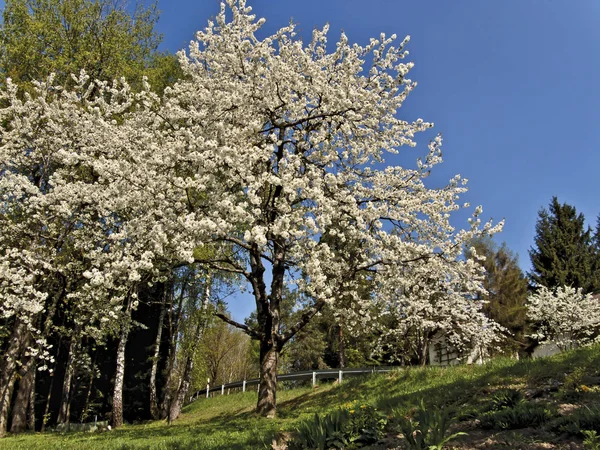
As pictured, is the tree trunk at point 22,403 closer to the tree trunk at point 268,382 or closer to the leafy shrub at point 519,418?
the tree trunk at point 268,382

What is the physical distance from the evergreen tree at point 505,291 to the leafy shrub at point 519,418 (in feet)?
86.4

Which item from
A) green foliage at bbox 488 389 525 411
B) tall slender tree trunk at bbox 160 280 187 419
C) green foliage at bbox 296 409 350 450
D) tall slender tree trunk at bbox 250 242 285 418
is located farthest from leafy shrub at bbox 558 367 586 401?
tall slender tree trunk at bbox 160 280 187 419

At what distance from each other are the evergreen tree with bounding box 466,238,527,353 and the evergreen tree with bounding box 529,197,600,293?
14.0 feet

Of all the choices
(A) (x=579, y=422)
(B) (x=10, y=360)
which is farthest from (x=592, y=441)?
(B) (x=10, y=360)

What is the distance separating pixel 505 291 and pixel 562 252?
10.5 m

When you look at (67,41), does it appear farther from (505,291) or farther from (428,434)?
(505,291)

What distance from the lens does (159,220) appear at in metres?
11.2

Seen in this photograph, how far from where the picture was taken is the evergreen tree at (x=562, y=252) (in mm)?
38094

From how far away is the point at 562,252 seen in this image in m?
40.5

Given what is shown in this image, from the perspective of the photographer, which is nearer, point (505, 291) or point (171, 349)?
point (171, 349)

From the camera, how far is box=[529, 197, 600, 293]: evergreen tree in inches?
1500

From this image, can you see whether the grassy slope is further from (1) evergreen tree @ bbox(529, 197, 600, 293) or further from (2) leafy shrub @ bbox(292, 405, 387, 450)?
(1) evergreen tree @ bbox(529, 197, 600, 293)

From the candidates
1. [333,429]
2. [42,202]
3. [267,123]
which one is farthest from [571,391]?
[42,202]

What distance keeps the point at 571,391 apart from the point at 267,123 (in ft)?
33.4
